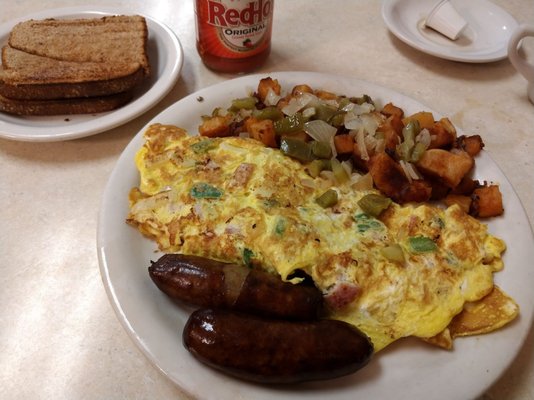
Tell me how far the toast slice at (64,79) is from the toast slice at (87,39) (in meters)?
0.10

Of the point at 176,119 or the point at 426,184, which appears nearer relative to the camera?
the point at 426,184

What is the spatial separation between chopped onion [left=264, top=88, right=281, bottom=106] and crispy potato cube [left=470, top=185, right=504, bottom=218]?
92 centimetres

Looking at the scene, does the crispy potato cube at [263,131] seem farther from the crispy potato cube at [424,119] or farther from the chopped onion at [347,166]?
the crispy potato cube at [424,119]

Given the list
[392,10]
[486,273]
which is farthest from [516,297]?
[392,10]

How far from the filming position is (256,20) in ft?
7.11

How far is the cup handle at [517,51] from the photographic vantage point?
2.18 metres

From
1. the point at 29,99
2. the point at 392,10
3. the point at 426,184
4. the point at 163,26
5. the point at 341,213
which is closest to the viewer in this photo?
the point at 341,213

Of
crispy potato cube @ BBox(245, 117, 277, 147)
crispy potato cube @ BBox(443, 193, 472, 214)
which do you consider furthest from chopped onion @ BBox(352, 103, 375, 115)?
crispy potato cube @ BBox(443, 193, 472, 214)

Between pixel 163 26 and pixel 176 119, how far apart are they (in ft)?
2.86

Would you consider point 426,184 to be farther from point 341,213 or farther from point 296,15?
point 296,15

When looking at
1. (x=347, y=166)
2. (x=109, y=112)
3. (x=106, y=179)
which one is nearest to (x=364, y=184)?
(x=347, y=166)

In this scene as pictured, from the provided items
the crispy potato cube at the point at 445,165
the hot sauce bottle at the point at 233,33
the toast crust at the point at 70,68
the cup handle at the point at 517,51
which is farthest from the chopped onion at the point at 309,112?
the cup handle at the point at 517,51

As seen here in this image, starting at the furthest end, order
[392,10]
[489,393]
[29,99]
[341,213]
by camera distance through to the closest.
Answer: [392,10]
[29,99]
[341,213]
[489,393]

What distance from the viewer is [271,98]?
1.99m
